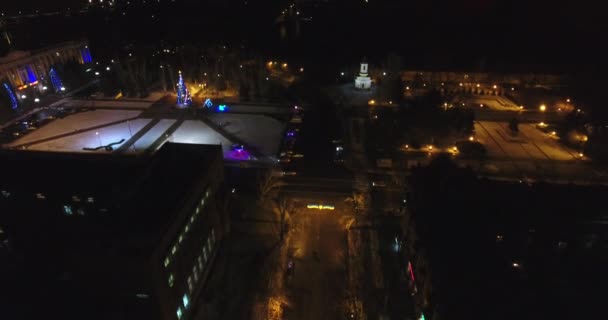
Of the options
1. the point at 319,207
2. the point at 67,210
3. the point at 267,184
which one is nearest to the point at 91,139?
the point at 67,210

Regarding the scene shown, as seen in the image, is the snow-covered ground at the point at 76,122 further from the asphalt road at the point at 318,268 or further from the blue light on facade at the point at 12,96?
the asphalt road at the point at 318,268

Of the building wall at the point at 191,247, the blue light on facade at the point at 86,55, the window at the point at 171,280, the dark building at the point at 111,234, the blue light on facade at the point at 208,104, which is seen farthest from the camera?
the blue light on facade at the point at 86,55

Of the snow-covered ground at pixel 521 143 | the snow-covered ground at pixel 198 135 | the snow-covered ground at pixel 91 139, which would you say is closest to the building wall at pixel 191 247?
the snow-covered ground at pixel 198 135

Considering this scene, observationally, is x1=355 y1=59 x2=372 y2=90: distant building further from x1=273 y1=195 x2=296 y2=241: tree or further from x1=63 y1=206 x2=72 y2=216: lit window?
x1=63 y1=206 x2=72 y2=216: lit window

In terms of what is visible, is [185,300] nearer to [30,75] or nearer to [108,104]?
[108,104]

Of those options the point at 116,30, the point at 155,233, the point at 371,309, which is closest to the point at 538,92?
the point at 371,309

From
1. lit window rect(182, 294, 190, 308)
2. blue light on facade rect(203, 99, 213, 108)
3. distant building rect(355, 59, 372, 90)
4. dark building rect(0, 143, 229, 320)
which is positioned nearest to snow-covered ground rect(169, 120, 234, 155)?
blue light on facade rect(203, 99, 213, 108)
